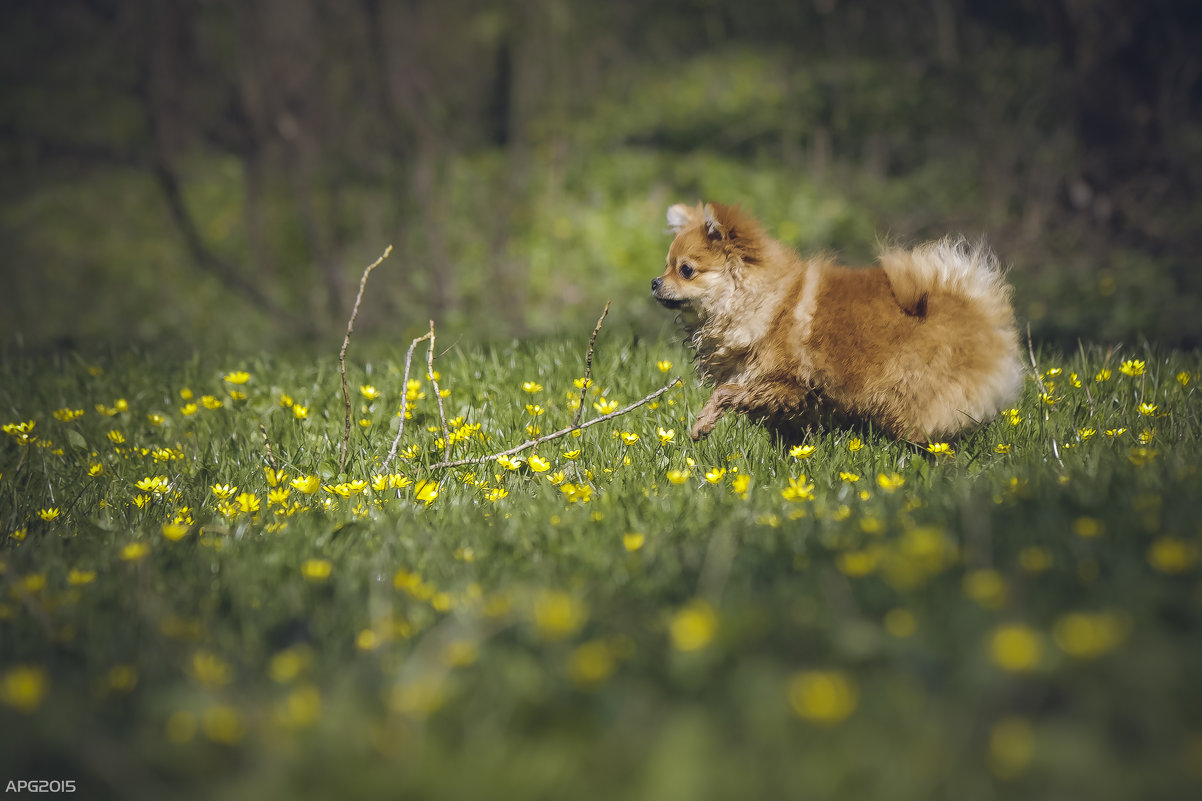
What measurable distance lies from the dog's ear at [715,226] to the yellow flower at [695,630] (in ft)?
7.68

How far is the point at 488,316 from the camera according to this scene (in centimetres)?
805

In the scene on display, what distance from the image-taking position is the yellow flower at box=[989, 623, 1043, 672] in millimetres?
1137

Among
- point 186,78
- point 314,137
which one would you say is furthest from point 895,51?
point 186,78

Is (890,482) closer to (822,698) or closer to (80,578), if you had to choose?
(822,698)

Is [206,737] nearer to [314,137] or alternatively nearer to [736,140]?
[314,137]

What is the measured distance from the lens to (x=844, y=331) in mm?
3113

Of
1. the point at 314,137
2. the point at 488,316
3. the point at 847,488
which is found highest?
the point at 314,137

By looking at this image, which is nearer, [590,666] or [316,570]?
[590,666]

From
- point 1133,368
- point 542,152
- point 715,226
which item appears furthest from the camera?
point 542,152

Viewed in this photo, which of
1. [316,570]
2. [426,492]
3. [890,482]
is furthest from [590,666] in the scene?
[426,492]

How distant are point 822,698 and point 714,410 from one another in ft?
7.38

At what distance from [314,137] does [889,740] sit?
821cm

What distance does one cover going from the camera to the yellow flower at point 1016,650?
1137 mm

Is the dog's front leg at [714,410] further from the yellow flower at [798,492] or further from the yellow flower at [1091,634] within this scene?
the yellow flower at [1091,634]
